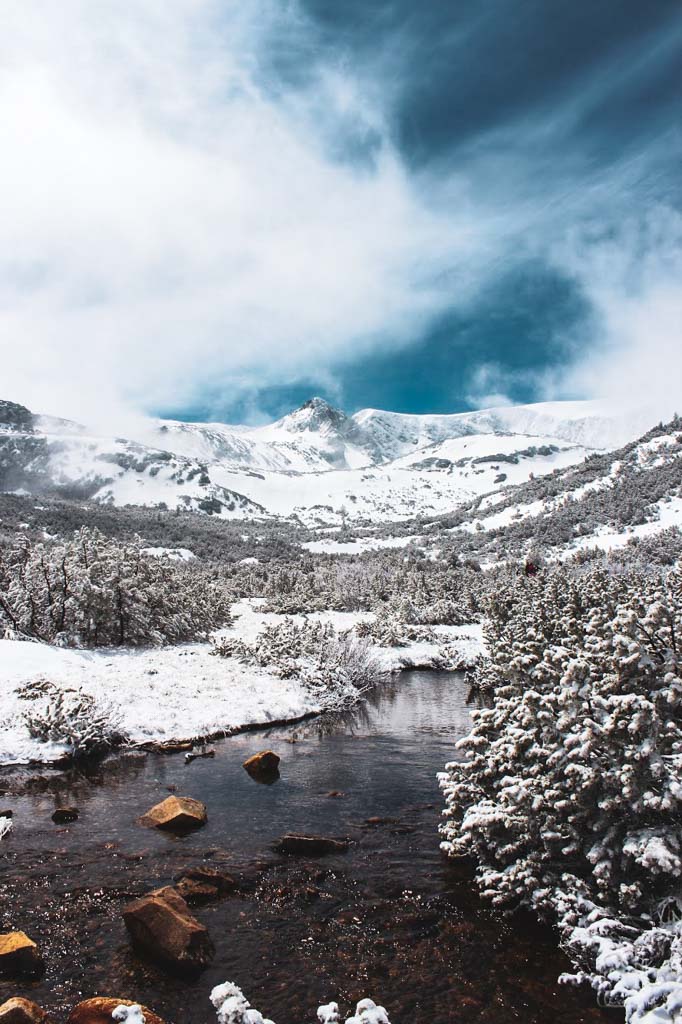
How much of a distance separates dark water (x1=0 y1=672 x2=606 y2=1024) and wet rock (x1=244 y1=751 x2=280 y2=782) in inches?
14.5

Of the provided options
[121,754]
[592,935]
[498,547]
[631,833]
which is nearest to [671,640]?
[631,833]

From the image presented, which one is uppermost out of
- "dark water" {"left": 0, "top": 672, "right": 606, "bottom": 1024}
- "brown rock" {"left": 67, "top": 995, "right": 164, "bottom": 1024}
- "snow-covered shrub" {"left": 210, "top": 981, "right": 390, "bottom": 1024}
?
"snow-covered shrub" {"left": 210, "top": 981, "right": 390, "bottom": 1024}

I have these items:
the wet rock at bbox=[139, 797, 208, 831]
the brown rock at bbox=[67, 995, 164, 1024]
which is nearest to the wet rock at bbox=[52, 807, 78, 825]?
the wet rock at bbox=[139, 797, 208, 831]

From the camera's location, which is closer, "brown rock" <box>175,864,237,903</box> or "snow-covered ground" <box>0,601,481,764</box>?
"brown rock" <box>175,864,237,903</box>

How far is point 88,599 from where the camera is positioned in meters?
32.4

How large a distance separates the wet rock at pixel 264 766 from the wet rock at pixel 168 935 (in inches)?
306

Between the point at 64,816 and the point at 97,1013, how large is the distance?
7.55 metres

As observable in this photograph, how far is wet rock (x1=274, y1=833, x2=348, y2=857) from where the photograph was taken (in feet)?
41.0

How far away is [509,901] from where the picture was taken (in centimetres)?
1059

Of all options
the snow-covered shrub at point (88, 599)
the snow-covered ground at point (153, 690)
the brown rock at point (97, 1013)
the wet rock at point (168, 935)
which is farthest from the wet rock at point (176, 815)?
the snow-covered shrub at point (88, 599)

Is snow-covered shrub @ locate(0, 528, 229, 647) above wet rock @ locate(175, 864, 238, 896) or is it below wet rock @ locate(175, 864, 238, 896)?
above

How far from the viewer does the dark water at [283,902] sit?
328 inches

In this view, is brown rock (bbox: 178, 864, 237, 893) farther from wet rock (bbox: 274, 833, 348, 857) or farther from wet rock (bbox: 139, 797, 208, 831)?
wet rock (bbox: 139, 797, 208, 831)

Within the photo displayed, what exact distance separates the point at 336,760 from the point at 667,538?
231ft
